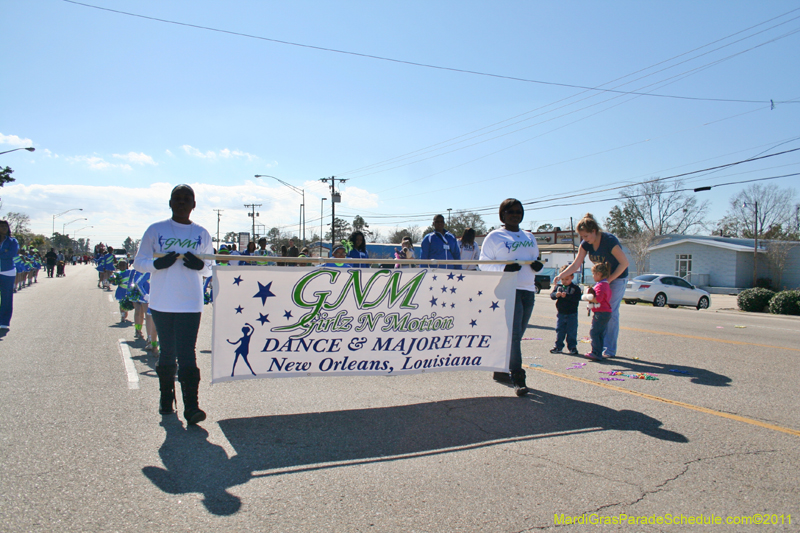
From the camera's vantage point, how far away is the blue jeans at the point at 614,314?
23.7ft

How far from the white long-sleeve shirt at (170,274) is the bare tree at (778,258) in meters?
42.3

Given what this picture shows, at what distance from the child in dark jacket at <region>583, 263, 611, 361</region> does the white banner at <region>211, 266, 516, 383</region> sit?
2499 millimetres

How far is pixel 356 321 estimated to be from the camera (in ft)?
15.5

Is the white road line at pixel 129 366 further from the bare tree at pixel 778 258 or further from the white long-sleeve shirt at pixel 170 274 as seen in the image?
the bare tree at pixel 778 258

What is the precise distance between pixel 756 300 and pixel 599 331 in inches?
696

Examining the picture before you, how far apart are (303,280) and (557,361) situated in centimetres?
404

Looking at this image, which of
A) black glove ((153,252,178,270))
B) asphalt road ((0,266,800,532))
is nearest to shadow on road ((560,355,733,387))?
asphalt road ((0,266,800,532))

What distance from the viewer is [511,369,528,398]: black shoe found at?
5.13 metres

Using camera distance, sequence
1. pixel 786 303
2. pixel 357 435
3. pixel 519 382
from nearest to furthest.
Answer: pixel 357 435
pixel 519 382
pixel 786 303

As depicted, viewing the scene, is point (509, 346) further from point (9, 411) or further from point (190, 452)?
point (9, 411)

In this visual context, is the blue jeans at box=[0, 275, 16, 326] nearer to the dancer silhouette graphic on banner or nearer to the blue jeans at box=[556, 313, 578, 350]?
the dancer silhouette graphic on banner

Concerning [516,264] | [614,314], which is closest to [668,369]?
[614,314]

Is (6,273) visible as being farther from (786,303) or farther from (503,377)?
(786,303)

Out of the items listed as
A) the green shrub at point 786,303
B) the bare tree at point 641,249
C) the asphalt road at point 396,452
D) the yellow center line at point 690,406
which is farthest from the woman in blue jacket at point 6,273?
the bare tree at point 641,249
